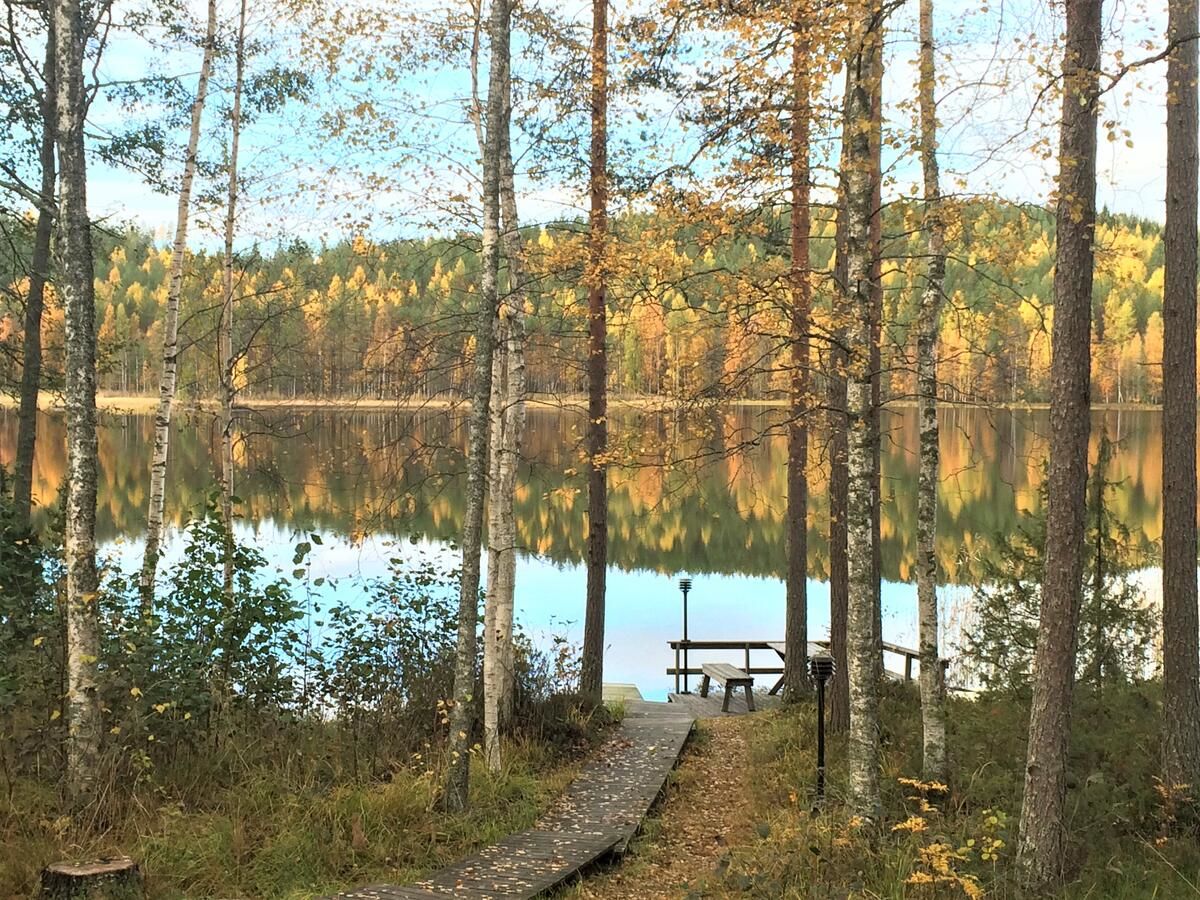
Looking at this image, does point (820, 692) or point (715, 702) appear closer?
point (820, 692)

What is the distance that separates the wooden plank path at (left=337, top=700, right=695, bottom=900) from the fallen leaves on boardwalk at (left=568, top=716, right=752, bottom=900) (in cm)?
14

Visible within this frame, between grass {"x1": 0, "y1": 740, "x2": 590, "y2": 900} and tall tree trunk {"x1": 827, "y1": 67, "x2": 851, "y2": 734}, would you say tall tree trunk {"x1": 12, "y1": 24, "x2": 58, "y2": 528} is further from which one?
tall tree trunk {"x1": 827, "y1": 67, "x2": 851, "y2": 734}

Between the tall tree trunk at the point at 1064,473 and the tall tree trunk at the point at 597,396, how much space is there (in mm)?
4754

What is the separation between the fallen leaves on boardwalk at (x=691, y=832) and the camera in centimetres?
569

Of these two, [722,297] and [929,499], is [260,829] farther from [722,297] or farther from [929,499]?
[929,499]

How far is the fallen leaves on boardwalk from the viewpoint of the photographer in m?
5.69

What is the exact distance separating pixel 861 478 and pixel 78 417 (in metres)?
4.49

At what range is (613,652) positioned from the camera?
1823cm

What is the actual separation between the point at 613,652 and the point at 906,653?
323 inches

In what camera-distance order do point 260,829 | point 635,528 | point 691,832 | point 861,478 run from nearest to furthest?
point 260,829
point 861,478
point 691,832
point 635,528

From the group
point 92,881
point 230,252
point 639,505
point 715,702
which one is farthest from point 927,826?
point 639,505

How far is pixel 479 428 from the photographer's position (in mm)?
6012

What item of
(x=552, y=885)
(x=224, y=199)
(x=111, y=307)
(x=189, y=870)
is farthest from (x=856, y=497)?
(x=111, y=307)

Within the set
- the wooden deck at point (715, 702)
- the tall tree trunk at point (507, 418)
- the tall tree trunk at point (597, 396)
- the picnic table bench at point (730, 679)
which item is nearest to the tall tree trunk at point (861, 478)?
the tall tree trunk at point (507, 418)
